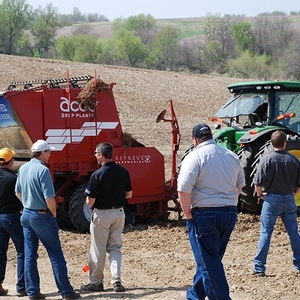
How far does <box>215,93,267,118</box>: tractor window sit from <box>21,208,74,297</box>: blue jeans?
578 cm

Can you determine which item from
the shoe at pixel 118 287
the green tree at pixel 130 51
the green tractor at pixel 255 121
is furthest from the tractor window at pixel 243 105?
the green tree at pixel 130 51

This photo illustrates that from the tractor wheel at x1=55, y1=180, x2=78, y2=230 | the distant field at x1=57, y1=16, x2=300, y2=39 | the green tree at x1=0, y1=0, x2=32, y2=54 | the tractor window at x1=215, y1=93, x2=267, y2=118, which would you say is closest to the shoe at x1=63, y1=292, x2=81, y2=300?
the tractor wheel at x1=55, y1=180, x2=78, y2=230

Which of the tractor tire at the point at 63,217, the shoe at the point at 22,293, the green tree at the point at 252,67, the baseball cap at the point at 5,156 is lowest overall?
the green tree at the point at 252,67

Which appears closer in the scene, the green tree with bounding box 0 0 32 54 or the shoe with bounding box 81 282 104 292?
the shoe with bounding box 81 282 104 292

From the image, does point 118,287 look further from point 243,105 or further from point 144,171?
point 243,105

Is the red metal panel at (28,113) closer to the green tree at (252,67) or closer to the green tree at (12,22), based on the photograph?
the green tree at (252,67)

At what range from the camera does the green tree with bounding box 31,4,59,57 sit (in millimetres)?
71250

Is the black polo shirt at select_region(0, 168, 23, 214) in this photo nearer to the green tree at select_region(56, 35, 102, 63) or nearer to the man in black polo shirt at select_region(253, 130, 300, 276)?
the man in black polo shirt at select_region(253, 130, 300, 276)

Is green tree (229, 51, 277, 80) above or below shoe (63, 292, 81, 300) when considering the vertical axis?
below

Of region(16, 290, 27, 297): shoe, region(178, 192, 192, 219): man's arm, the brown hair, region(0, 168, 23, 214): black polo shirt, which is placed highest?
the brown hair

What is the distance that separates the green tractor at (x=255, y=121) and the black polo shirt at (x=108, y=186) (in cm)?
419

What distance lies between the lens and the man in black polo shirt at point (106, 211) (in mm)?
8148

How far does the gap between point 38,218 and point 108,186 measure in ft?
2.78

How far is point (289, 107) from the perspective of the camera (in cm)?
1286
